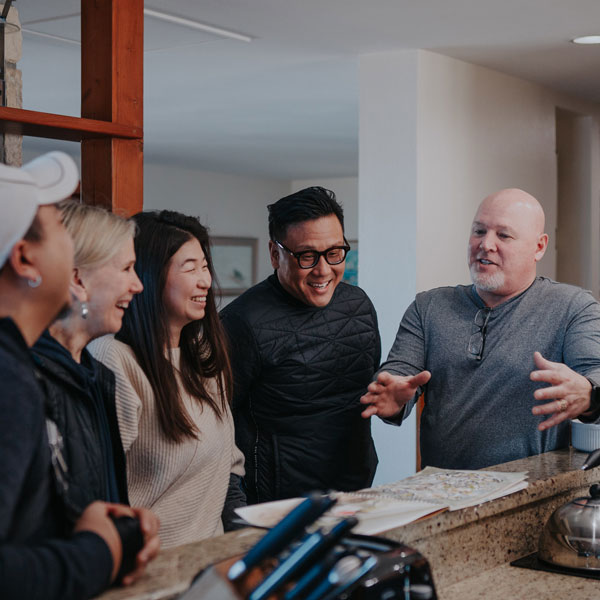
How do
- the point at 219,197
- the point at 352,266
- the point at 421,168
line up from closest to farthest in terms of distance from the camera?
the point at 421,168 < the point at 219,197 < the point at 352,266

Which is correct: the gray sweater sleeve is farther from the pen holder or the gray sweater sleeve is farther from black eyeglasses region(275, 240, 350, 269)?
the pen holder

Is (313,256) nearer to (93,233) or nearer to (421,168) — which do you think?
(93,233)

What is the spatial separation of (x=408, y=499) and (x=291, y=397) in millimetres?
749

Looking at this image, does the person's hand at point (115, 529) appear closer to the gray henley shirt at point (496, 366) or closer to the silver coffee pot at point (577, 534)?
the silver coffee pot at point (577, 534)

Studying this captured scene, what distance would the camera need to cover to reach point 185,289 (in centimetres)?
193

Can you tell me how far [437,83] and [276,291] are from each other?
3140 millimetres

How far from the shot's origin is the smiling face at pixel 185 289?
1924 millimetres

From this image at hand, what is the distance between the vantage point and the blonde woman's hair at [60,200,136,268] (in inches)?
58.8

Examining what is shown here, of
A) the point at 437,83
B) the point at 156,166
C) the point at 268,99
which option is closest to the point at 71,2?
the point at 437,83

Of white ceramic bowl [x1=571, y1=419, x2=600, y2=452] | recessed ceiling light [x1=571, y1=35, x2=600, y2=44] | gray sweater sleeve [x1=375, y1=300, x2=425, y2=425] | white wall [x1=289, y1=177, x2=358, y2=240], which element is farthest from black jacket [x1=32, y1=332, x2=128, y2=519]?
white wall [x1=289, y1=177, x2=358, y2=240]

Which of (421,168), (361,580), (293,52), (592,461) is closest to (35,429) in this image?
(361,580)

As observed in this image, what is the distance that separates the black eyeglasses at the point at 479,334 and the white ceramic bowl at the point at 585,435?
312mm

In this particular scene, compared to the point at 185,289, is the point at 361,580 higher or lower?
lower

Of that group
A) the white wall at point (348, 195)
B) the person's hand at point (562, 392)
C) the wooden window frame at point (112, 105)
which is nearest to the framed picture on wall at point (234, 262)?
the white wall at point (348, 195)
